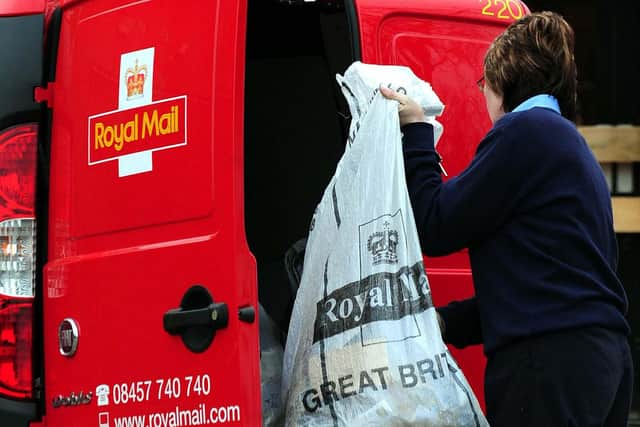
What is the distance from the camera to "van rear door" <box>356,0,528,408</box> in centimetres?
371

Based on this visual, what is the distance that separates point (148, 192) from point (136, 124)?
0.63ft

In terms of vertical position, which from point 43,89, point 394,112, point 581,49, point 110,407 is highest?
point 581,49

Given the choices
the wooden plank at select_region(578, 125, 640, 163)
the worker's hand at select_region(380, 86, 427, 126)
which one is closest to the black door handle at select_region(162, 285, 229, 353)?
the worker's hand at select_region(380, 86, 427, 126)

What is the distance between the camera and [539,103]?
119 inches

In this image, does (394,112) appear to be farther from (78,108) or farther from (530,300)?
(78,108)

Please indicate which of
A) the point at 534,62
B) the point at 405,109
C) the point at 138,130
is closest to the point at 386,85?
the point at 405,109

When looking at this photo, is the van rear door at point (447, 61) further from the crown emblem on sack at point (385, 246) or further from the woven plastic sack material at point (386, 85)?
the crown emblem on sack at point (385, 246)

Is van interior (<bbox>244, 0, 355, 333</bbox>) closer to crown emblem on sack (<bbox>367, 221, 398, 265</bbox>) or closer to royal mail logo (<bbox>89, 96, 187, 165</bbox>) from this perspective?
royal mail logo (<bbox>89, 96, 187, 165</bbox>)

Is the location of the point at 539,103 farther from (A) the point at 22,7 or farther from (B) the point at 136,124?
(A) the point at 22,7

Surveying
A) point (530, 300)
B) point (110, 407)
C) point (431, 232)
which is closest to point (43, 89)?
point (110, 407)

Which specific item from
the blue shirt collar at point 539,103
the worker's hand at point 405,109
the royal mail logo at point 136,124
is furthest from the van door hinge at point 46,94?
the blue shirt collar at point 539,103

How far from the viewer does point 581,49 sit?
355 inches

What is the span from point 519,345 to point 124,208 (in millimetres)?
1109

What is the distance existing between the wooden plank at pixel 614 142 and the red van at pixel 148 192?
4.59 meters
